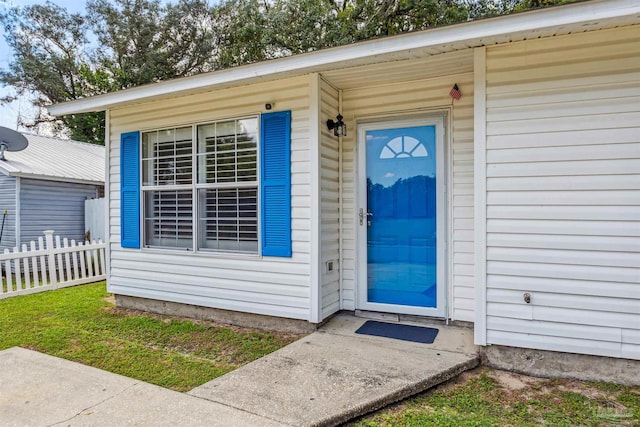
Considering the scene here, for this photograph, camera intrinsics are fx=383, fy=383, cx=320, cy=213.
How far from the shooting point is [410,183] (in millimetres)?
3871

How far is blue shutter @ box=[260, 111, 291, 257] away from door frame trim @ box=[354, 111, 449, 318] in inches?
30.3

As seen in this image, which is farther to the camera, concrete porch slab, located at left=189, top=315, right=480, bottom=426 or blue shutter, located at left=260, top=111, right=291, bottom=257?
blue shutter, located at left=260, top=111, right=291, bottom=257

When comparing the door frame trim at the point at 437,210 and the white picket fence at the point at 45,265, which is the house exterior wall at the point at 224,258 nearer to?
the door frame trim at the point at 437,210

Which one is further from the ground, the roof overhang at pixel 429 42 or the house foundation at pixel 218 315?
the roof overhang at pixel 429 42

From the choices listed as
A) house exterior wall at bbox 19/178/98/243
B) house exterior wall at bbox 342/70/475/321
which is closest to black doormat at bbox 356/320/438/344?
house exterior wall at bbox 342/70/475/321

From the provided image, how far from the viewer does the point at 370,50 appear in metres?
3.05

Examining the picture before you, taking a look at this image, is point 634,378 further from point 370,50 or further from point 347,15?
point 347,15

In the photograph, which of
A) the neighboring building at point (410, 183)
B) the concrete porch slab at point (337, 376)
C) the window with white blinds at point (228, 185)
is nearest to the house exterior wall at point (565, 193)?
the neighboring building at point (410, 183)

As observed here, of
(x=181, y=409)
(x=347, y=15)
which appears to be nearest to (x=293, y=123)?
(x=181, y=409)

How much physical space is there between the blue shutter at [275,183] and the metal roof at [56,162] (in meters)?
6.96

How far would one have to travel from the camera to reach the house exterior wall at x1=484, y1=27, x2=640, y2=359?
2.62 m

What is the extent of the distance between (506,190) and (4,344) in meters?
4.71

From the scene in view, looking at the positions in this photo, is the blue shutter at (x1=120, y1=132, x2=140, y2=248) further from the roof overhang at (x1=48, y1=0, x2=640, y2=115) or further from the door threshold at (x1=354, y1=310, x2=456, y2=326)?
the door threshold at (x1=354, y1=310, x2=456, y2=326)

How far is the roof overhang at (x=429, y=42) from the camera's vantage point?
2.42 meters
